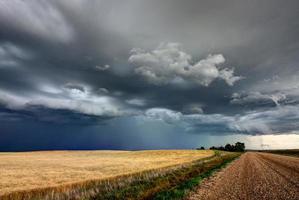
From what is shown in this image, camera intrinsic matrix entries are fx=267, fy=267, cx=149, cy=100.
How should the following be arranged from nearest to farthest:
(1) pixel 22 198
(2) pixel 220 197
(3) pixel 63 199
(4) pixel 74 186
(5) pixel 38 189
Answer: (2) pixel 220 197 < (3) pixel 63 199 < (1) pixel 22 198 < (5) pixel 38 189 < (4) pixel 74 186

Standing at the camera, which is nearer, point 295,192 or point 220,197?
point 220,197

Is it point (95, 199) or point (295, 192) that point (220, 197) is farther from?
point (95, 199)

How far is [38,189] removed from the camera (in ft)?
62.0

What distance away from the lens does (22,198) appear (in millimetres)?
16109

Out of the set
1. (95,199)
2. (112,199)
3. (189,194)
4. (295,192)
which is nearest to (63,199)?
(95,199)

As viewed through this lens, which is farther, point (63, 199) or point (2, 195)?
point (2, 195)

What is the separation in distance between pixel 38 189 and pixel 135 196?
892 cm

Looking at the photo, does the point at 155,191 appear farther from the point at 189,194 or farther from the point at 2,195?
the point at 2,195

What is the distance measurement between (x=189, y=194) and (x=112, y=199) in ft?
13.0

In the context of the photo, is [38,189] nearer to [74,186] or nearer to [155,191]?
[74,186]

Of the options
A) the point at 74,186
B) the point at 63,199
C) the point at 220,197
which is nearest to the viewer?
the point at 220,197

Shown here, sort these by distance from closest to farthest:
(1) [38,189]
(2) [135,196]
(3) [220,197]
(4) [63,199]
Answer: (3) [220,197]
(2) [135,196]
(4) [63,199]
(1) [38,189]

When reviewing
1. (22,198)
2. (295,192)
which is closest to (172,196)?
(295,192)

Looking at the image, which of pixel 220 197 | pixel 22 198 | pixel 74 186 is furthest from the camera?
pixel 74 186
